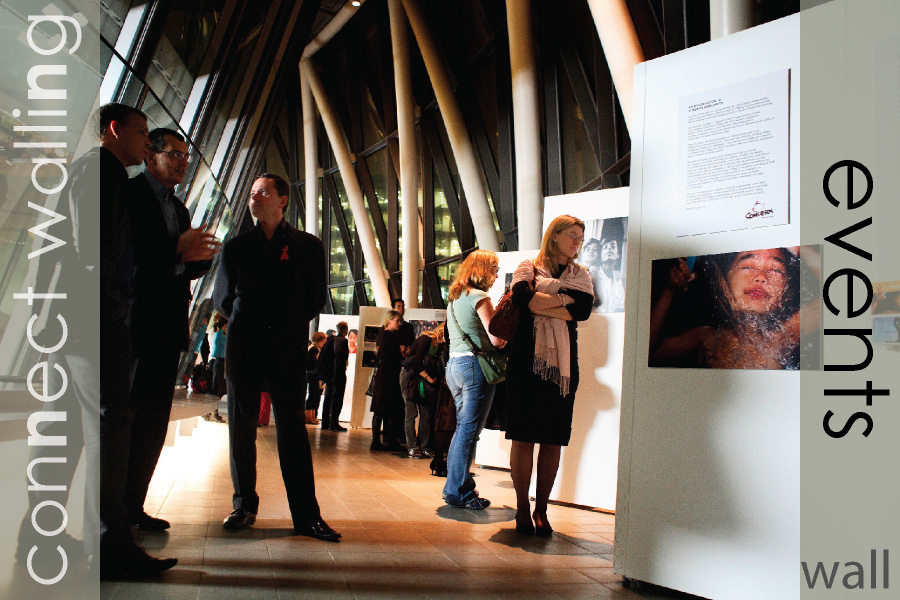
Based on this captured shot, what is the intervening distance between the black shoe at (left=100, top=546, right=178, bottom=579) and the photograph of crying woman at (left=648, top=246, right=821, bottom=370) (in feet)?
7.23

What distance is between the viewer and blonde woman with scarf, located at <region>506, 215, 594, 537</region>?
13.5ft

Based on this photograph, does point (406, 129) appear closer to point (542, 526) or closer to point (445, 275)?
point (445, 275)

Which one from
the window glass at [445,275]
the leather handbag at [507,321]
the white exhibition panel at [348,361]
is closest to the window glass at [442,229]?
the window glass at [445,275]

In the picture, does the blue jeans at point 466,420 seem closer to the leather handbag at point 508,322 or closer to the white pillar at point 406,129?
the leather handbag at point 508,322

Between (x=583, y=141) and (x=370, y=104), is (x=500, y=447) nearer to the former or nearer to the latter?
(x=583, y=141)

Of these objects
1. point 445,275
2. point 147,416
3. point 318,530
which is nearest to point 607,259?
point 318,530

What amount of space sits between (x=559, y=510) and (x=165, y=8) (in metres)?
6.54

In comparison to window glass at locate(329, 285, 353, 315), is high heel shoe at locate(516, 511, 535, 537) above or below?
below

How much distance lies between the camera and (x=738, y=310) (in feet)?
9.71

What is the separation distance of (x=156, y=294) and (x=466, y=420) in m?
2.26

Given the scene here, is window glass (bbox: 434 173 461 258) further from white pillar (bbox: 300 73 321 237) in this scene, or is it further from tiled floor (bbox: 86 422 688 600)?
tiled floor (bbox: 86 422 688 600)

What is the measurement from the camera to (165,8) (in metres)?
7.92

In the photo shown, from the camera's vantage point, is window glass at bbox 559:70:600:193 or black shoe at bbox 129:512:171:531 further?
window glass at bbox 559:70:600:193

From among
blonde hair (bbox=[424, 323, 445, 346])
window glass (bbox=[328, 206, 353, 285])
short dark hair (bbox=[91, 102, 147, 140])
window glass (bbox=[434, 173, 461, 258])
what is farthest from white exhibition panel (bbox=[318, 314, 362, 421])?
short dark hair (bbox=[91, 102, 147, 140])
